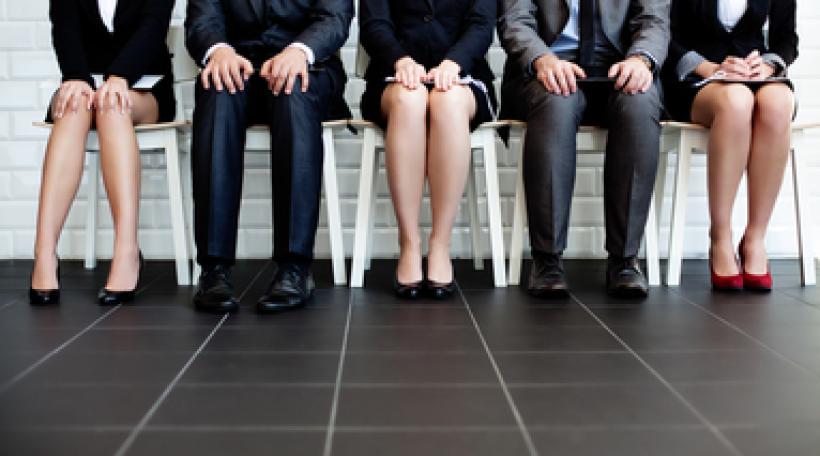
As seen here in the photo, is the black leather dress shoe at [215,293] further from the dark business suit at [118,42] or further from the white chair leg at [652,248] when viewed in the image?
the white chair leg at [652,248]

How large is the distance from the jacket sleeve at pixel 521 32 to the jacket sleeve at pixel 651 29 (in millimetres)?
244

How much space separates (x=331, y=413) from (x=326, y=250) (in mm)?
1770

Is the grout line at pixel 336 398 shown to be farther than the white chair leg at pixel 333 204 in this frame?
No

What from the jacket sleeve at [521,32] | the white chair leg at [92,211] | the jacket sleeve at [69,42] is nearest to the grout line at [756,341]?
the jacket sleeve at [521,32]

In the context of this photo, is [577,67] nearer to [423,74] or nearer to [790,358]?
[423,74]

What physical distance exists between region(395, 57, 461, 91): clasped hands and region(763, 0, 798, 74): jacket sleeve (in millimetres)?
914

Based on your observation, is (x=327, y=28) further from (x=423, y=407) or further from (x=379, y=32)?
(x=423, y=407)

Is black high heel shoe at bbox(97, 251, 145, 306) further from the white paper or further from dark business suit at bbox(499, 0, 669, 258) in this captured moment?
dark business suit at bbox(499, 0, 669, 258)

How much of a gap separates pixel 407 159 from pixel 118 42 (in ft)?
2.87

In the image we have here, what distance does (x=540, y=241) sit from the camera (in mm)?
2100

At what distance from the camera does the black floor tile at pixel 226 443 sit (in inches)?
38.3

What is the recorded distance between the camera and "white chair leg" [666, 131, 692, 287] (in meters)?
2.22

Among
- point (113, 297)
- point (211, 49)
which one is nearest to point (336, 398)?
point (113, 297)

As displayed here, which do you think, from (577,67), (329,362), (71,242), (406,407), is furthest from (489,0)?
(71,242)
